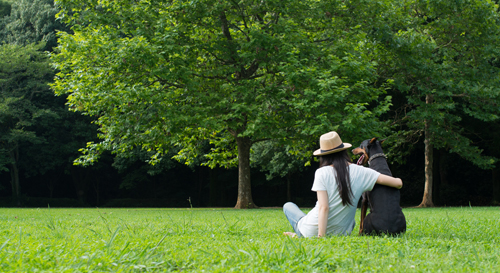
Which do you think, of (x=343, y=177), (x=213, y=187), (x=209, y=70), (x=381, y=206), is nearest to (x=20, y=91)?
(x=213, y=187)

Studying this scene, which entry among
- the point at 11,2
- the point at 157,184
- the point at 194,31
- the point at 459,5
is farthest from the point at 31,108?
the point at 459,5

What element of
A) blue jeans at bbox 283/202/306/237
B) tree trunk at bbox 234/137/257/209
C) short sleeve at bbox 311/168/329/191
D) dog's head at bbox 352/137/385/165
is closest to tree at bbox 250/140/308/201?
tree trunk at bbox 234/137/257/209

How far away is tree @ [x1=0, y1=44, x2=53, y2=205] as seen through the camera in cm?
3031

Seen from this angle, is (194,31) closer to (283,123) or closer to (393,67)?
(283,123)

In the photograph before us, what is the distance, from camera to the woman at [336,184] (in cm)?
480

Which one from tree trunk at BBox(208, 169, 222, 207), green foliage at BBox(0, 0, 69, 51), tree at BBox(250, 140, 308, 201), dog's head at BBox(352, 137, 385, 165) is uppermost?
green foliage at BBox(0, 0, 69, 51)

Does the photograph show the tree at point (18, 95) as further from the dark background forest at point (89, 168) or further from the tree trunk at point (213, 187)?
the tree trunk at point (213, 187)

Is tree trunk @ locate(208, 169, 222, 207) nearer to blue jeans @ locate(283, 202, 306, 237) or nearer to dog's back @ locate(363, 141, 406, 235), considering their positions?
blue jeans @ locate(283, 202, 306, 237)

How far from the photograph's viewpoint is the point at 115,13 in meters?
15.9

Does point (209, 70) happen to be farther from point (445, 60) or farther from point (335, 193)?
point (335, 193)

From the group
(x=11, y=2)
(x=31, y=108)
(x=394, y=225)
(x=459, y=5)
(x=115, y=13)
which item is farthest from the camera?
(x=11, y=2)

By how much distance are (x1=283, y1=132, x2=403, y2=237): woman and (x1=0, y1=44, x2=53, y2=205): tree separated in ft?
97.3

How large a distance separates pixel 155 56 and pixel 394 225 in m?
11.0

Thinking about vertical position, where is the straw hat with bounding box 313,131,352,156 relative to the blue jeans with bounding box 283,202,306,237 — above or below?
above
